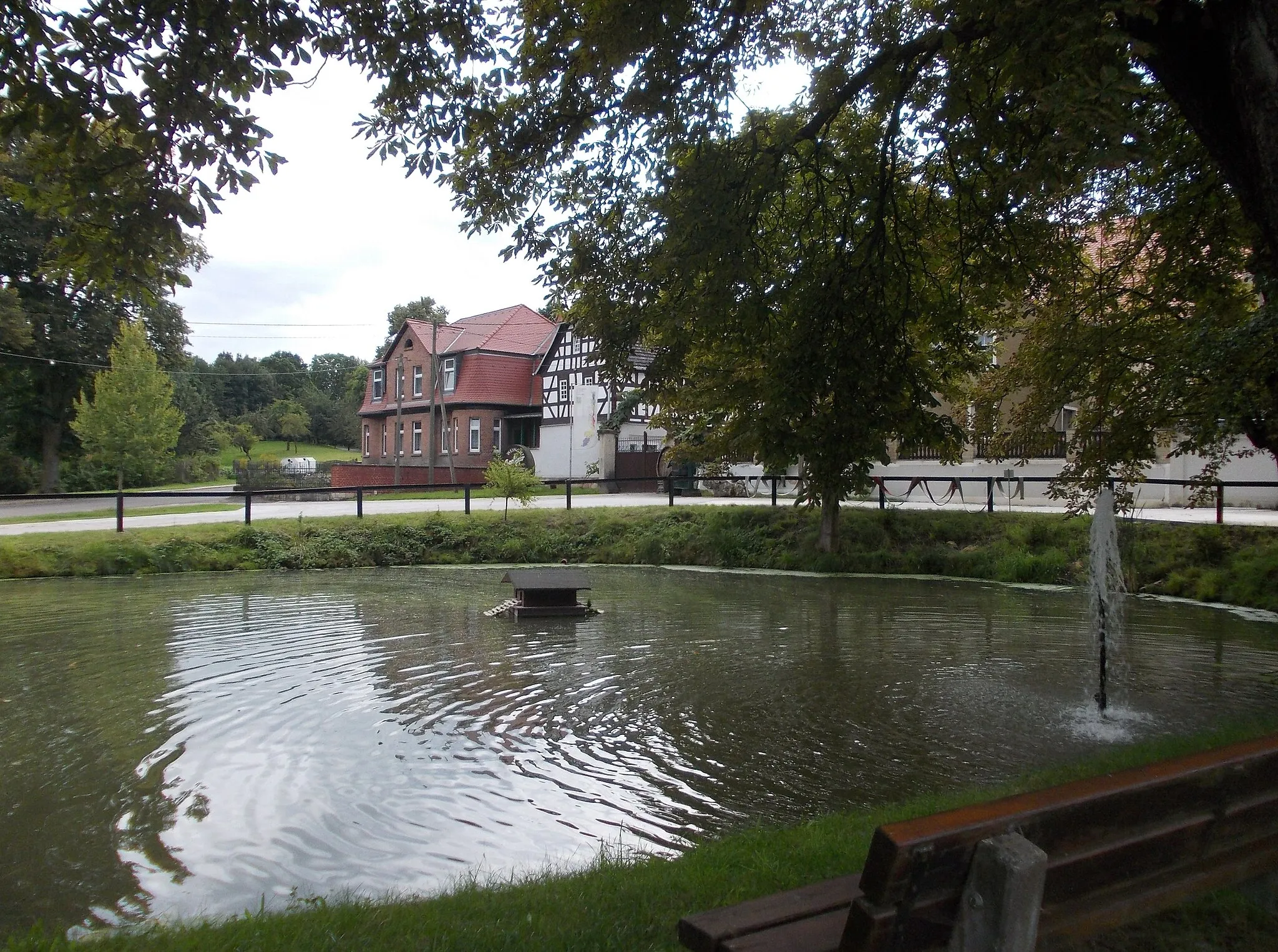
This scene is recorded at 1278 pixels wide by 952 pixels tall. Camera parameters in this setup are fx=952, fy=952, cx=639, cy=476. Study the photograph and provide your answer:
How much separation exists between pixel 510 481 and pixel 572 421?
19922mm

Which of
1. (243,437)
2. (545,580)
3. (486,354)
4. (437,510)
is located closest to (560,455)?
(486,354)

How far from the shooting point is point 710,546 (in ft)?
73.1

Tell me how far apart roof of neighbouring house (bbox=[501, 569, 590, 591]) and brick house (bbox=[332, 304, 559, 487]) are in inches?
1228

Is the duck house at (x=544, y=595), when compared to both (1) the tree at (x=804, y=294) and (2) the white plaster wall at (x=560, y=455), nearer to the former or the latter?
(1) the tree at (x=804, y=294)

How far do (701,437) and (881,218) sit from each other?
13.4 meters

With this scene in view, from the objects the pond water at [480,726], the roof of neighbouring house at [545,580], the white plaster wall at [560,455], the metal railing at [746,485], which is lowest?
the pond water at [480,726]

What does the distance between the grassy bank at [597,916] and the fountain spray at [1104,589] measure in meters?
5.04

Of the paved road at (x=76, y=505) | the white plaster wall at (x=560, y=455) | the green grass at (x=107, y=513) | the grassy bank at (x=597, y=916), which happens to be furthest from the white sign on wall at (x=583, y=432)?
the grassy bank at (x=597, y=916)

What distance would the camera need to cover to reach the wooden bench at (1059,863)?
247 centimetres

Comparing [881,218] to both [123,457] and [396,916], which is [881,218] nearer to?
[396,916]

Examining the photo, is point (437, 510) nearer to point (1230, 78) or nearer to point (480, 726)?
point (480, 726)

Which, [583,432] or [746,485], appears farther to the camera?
[583,432]

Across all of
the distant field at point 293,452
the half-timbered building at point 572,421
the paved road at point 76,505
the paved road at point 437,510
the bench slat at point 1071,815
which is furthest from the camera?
the distant field at point 293,452

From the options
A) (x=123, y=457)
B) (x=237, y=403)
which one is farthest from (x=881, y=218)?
(x=237, y=403)
